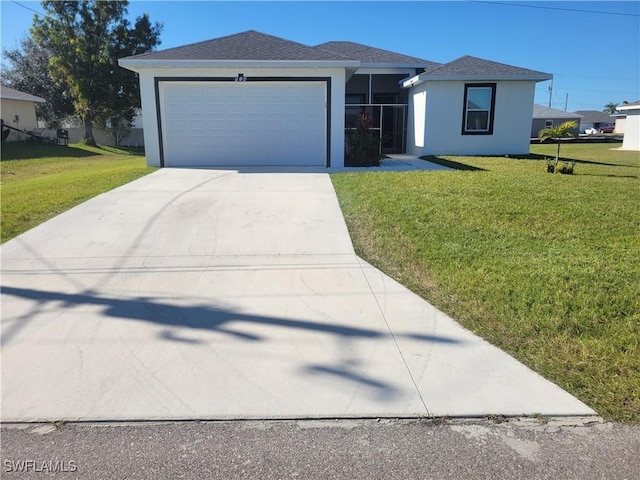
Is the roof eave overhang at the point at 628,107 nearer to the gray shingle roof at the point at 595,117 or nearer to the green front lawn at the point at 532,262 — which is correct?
the green front lawn at the point at 532,262

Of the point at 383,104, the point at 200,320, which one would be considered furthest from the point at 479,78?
the point at 200,320

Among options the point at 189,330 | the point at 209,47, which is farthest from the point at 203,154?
the point at 189,330

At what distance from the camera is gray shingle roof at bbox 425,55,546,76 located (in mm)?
17625

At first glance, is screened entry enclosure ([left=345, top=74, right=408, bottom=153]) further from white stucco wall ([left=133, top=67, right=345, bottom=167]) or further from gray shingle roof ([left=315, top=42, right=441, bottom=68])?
white stucco wall ([left=133, top=67, right=345, bottom=167])

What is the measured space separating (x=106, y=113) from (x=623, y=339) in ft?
123

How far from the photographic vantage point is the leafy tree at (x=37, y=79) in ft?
131

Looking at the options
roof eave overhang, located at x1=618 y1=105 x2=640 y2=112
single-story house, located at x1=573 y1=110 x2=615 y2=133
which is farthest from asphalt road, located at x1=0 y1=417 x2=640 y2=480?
single-story house, located at x1=573 y1=110 x2=615 y2=133

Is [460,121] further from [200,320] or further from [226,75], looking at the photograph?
[200,320]

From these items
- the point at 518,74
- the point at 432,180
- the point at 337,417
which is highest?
the point at 518,74

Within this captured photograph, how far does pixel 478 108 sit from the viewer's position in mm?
18297

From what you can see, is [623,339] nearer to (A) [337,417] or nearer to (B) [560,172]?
(A) [337,417]

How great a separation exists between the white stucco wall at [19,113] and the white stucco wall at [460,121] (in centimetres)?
2643

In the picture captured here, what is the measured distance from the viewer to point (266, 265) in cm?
598

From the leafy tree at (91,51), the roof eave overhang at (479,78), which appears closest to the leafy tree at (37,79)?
the leafy tree at (91,51)
